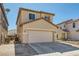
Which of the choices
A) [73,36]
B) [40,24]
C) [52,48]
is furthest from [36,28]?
[73,36]

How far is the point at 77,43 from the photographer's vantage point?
8.66 m

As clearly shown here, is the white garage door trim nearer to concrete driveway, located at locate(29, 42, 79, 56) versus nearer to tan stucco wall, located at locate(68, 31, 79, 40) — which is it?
concrete driveway, located at locate(29, 42, 79, 56)

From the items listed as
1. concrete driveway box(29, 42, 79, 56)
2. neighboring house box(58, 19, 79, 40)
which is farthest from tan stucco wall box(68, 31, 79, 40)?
concrete driveway box(29, 42, 79, 56)

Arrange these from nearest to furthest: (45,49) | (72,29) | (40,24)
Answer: (45,49) < (40,24) < (72,29)

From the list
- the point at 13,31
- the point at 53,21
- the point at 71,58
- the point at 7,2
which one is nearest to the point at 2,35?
the point at 13,31

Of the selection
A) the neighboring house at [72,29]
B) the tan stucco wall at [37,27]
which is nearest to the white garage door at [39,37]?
the tan stucco wall at [37,27]

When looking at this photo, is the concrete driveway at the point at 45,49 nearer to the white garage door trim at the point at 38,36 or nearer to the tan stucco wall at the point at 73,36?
the white garage door trim at the point at 38,36

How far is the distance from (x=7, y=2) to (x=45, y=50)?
2640mm

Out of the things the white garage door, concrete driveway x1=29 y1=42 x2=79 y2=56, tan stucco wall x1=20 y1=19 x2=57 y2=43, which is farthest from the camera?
tan stucco wall x1=20 y1=19 x2=57 y2=43

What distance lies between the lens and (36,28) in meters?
8.80

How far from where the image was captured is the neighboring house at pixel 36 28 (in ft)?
28.3

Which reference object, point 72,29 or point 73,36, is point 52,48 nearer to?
point 73,36

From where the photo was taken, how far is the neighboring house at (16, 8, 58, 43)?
8.64 metres

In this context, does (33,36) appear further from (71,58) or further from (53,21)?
(71,58)
